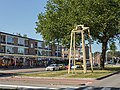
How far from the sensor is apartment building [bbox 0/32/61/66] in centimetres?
8206

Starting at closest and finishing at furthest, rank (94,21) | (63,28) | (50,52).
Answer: (94,21) → (63,28) → (50,52)

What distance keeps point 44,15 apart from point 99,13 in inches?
431

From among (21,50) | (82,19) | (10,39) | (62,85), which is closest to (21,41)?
(21,50)

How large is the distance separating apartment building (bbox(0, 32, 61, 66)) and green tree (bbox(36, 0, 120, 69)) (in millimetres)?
19022

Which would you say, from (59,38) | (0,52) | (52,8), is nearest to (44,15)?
(52,8)

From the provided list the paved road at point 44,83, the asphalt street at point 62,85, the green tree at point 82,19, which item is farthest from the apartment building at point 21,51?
the asphalt street at point 62,85

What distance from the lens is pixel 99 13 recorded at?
149ft

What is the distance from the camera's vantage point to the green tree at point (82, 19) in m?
44.4

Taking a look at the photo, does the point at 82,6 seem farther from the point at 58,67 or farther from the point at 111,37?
the point at 58,67

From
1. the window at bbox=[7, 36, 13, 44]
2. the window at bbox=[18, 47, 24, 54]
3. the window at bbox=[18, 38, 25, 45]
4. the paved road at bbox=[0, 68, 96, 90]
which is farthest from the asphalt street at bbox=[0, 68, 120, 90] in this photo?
the window at bbox=[18, 38, 25, 45]

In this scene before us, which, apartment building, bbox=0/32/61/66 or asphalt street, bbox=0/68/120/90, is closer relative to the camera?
asphalt street, bbox=0/68/120/90

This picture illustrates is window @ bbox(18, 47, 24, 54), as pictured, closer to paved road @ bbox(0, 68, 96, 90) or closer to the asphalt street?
paved road @ bbox(0, 68, 96, 90)

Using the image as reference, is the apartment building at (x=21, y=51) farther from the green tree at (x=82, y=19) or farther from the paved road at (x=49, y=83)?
the paved road at (x=49, y=83)

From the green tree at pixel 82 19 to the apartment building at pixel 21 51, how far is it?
19.0m
